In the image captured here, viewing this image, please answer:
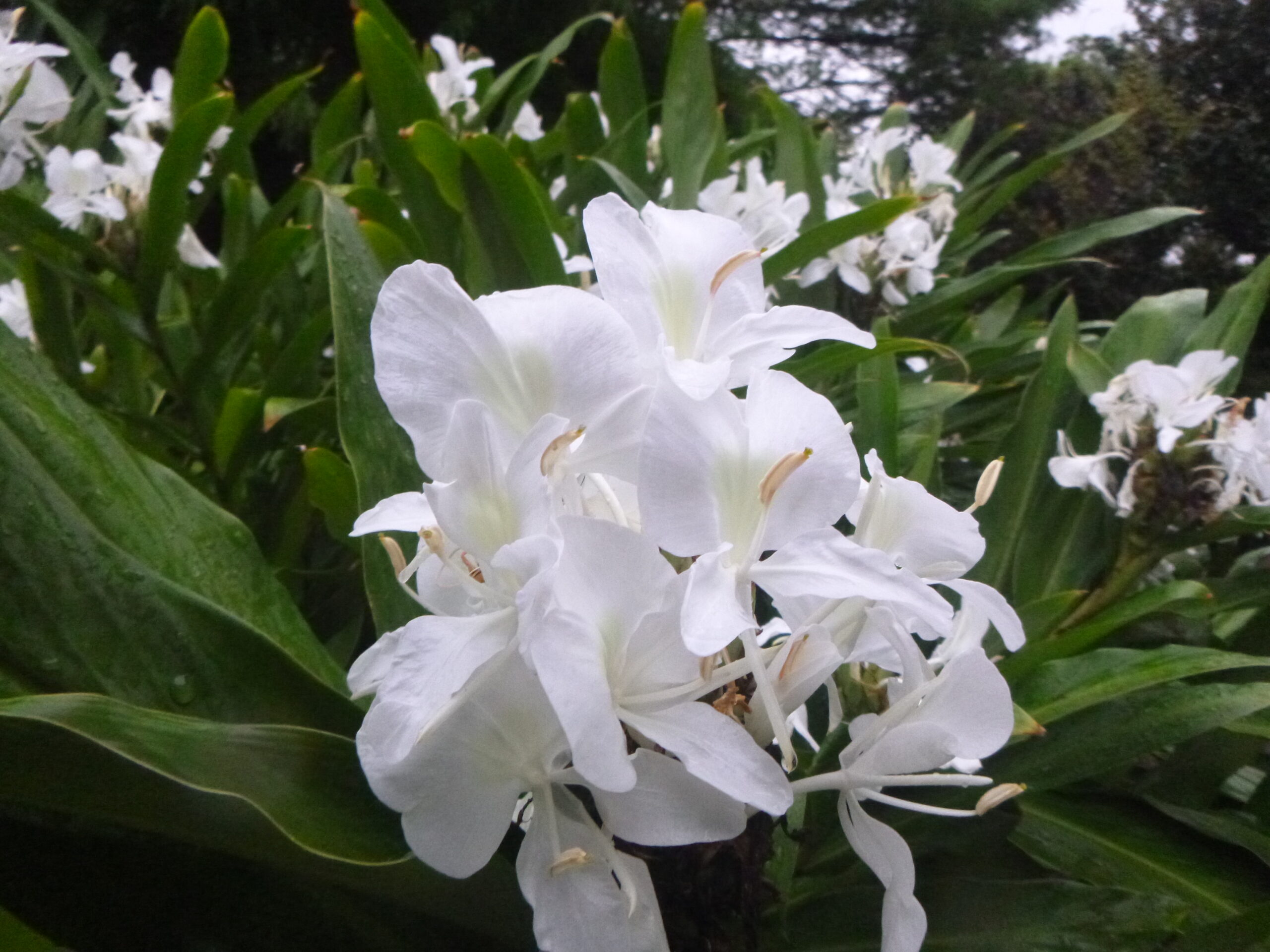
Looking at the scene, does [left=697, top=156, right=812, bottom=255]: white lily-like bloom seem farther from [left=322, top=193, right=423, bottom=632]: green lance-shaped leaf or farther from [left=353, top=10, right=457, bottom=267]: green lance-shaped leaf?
[left=322, top=193, right=423, bottom=632]: green lance-shaped leaf

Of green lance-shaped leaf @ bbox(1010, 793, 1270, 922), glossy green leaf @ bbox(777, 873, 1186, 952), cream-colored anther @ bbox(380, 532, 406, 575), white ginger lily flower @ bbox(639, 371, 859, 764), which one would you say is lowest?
green lance-shaped leaf @ bbox(1010, 793, 1270, 922)

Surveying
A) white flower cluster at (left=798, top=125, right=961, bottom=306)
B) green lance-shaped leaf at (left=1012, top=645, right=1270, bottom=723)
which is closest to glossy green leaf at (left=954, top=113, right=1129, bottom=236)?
white flower cluster at (left=798, top=125, right=961, bottom=306)

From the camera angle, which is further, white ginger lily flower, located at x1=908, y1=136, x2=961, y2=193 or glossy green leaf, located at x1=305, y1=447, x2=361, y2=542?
white ginger lily flower, located at x1=908, y1=136, x2=961, y2=193

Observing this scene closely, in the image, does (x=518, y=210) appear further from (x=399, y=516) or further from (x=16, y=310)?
(x=16, y=310)

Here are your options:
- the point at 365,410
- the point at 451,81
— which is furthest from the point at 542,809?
the point at 451,81

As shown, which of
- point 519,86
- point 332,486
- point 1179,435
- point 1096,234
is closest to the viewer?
point 332,486

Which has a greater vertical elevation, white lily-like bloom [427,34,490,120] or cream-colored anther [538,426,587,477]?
cream-colored anther [538,426,587,477]

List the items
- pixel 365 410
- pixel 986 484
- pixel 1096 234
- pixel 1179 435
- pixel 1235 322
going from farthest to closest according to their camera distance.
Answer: pixel 1096 234 → pixel 1235 322 → pixel 1179 435 → pixel 365 410 → pixel 986 484

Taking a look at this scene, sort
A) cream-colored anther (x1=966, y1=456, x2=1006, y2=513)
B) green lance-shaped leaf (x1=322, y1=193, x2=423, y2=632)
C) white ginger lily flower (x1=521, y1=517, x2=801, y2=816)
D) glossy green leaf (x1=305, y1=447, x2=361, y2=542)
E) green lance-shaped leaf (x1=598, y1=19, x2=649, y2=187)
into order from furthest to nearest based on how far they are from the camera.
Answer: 1. green lance-shaped leaf (x1=598, y1=19, x2=649, y2=187)
2. glossy green leaf (x1=305, y1=447, x2=361, y2=542)
3. green lance-shaped leaf (x1=322, y1=193, x2=423, y2=632)
4. cream-colored anther (x1=966, y1=456, x2=1006, y2=513)
5. white ginger lily flower (x1=521, y1=517, x2=801, y2=816)
